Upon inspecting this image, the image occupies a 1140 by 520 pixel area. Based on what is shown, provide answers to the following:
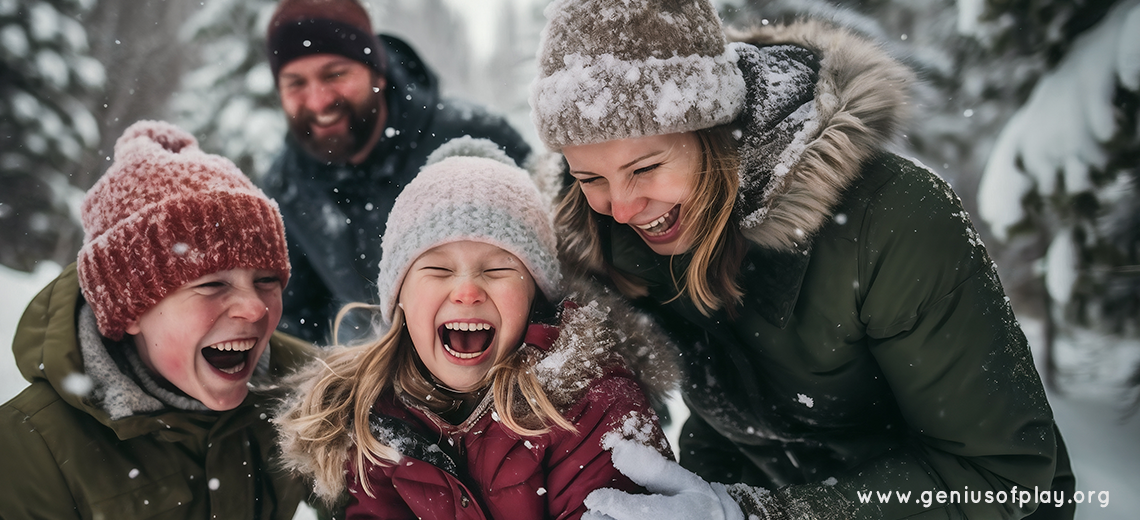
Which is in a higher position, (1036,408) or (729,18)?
(729,18)

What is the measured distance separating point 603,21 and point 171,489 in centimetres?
175

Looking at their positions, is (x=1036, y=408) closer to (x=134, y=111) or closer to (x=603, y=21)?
(x=603, y=21)

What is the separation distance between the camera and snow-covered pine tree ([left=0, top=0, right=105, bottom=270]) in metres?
3.06

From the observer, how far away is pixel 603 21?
1432 mm

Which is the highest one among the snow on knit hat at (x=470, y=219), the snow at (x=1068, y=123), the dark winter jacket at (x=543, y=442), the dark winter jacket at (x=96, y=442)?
the snow at (x=1068, y=123)

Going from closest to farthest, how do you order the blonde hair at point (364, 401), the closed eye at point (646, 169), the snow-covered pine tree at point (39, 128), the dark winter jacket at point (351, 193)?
the closed eye at point (646, 169) < the blonde hair at point (364, 401) < the dark winter jacket at point (351, 193) < the snow-covered pine tree at point (39, 128)

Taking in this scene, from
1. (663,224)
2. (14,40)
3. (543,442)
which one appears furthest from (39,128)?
(663,224)

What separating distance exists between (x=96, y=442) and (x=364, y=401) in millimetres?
724

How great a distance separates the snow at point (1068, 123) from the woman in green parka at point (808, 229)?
3.63 feet

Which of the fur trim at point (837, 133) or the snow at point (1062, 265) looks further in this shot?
the snow at point (1062, 265)

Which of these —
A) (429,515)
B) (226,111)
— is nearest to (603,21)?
(429,515)

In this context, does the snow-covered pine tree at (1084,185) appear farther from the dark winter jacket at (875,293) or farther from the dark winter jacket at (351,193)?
the dark winter jacket at (351,193)

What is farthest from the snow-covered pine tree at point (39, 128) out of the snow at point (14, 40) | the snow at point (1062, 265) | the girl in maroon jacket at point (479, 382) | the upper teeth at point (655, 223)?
the snow at point (1062, 265)

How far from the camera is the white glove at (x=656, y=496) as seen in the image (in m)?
1.46
